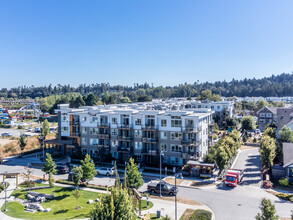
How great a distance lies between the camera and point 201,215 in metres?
24.9

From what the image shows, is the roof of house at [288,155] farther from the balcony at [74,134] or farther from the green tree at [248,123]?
the balcony at [74,134]

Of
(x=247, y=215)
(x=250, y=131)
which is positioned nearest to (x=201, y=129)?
(x=247, y=215)

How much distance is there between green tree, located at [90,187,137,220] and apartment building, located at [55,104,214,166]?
2581 cm

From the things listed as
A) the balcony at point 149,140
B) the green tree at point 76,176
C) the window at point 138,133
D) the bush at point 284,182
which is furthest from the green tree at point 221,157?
the green tree at point 76,176

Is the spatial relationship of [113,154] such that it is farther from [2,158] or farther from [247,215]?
[247,215]

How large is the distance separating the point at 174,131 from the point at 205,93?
254ft

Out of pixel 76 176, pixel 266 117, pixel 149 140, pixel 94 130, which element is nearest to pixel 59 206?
pixel 76 176

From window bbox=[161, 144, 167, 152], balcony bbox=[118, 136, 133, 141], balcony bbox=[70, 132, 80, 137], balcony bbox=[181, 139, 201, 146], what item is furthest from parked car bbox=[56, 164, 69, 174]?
balcony bbox=[181, 139, 201, 146]

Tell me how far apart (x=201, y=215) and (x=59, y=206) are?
16.6 metres

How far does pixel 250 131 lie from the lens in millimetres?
80938

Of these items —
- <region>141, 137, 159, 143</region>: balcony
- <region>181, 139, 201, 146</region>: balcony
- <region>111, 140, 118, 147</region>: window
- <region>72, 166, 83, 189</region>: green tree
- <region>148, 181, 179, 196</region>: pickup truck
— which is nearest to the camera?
<region>72, 166, 83, 189</region>: green tree

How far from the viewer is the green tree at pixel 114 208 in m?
16.4

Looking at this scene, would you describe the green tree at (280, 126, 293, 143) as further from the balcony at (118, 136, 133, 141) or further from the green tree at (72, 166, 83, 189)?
the green tree at (72, 166, 83, 189)

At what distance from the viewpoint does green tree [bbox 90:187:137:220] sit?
1642 centimetres
